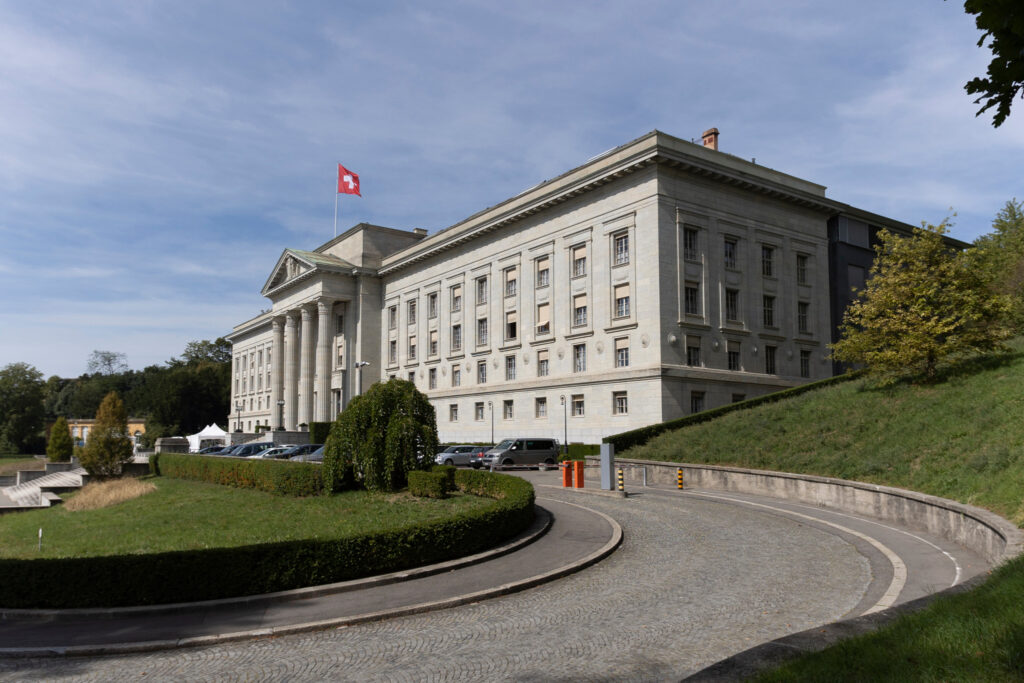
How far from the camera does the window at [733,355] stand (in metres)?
46.2

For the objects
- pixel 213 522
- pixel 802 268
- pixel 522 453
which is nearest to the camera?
pixel 213 522

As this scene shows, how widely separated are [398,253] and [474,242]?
1356 centimetres

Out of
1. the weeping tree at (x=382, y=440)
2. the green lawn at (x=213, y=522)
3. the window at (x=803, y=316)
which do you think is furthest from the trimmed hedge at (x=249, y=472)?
the window at (x=803, y=316)

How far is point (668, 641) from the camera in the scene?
347 inches

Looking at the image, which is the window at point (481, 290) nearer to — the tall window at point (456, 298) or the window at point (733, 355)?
the tall window at point (456, 298)

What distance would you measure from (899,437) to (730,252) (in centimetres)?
2645

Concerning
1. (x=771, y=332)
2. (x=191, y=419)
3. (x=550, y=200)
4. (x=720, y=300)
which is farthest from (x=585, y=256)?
(x=191, y=419)

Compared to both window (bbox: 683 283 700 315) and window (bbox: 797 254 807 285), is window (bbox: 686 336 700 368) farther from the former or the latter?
window (bbox: 797 254 807 285)

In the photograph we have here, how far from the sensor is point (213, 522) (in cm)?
1909

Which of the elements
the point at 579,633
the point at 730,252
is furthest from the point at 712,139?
the point at 579,633

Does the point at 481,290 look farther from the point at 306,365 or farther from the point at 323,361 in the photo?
the point at 306,365

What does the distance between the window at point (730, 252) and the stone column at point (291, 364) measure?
166ft

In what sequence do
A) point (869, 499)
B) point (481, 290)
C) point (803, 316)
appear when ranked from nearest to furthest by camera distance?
point (869, 499)
point (803, 316)
point (481, 290)

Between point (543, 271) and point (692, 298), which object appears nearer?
point (692, 298)
